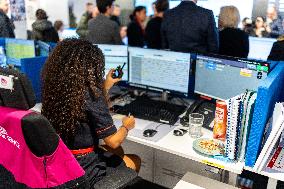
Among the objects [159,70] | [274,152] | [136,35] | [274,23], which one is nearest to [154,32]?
A: [136,35]

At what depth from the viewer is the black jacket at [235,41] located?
305 cm

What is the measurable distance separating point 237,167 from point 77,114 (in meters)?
0.77

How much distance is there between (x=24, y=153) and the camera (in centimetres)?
114

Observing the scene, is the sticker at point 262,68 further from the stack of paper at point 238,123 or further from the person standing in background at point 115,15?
the person standing in background at point 115,15

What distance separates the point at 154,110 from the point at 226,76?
0.49m

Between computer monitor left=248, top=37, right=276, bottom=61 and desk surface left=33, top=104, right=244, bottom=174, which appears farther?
computer monitor left=248, top=37, right=276, bottom=61

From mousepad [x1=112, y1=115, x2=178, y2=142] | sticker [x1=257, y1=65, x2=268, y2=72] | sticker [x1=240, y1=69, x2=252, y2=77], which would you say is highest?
sticker [x1=257, y1=65, x2=268, y2=72]

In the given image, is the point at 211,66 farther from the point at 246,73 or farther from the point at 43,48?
the point at 43,48

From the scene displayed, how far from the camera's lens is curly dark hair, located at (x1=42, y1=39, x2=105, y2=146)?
4.77ft

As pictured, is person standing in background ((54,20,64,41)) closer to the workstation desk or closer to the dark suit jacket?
the dark suit jacket

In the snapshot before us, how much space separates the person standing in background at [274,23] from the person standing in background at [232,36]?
2.09 metres

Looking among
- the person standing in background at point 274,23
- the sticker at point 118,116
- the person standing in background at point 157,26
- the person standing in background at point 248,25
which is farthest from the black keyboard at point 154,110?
the person standing in background at point 274,23

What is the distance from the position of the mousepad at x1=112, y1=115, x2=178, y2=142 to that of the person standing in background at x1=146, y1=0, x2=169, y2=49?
79.1 inches

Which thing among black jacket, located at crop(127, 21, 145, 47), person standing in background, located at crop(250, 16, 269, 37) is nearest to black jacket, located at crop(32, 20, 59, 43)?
black jacket, located at crop(127, 21, 145, 47)
